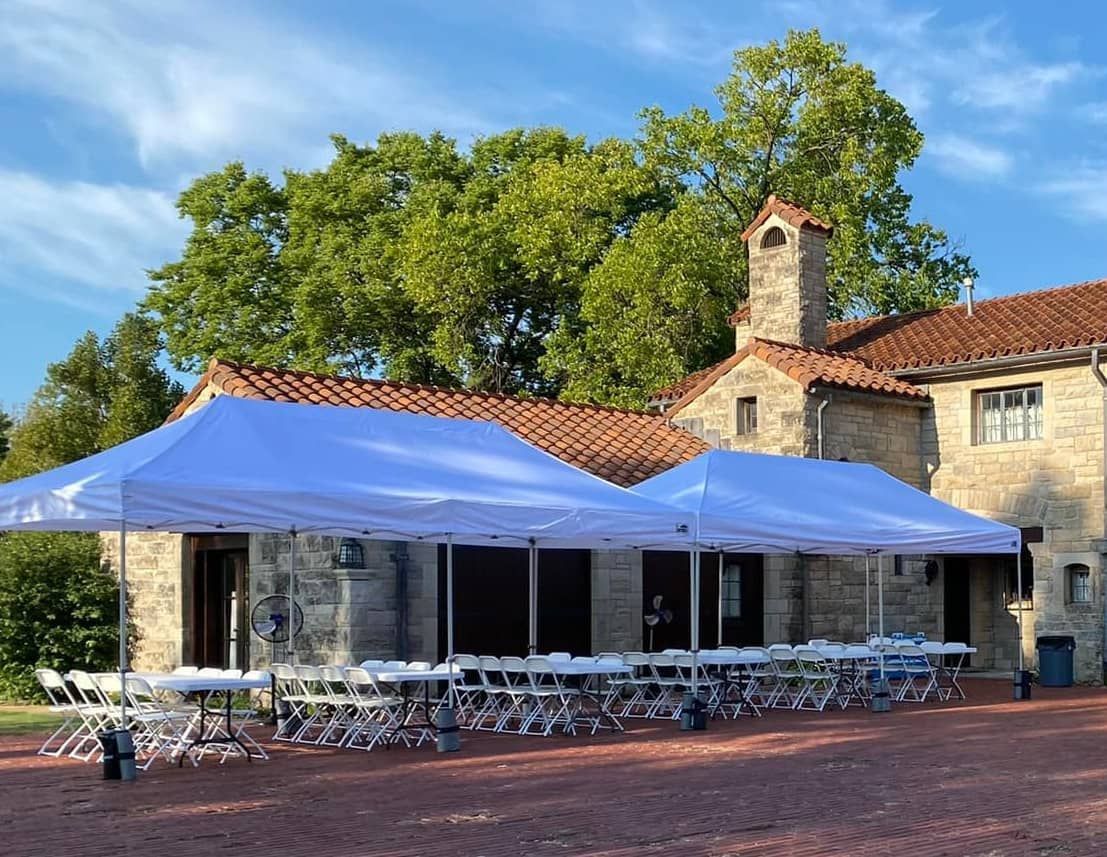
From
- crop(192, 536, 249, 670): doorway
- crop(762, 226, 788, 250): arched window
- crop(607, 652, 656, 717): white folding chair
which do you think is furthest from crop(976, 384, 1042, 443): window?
crop(192, 536, 249, 670): doorway

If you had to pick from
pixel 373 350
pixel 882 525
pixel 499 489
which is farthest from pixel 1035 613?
pixel 373 350

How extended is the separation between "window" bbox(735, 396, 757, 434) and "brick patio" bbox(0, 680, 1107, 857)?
818 cm

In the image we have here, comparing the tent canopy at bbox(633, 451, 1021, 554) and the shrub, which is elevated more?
the tent canopy at bbox(633, 451, 1021, 554)

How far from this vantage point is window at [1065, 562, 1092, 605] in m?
20.2

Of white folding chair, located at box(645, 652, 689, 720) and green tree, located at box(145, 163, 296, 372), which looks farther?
green tree, located at box(145, 163, 296, 372)

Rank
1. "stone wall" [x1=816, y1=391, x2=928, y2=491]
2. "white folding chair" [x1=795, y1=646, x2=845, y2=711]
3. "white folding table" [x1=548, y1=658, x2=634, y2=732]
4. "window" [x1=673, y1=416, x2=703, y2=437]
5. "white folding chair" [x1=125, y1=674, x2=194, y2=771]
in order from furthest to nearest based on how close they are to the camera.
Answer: "window" [x1=673, y1=416, x2=703, y2=437]
"stone wall" [x1=816, y1=391, x2=928, y2=491]
"white folding chair" [x1=795, y1=646, x2=845, y2=711]
"white folding table" [x1=548, y1=658, x2=634, y2=732]
"white folding chair" [x1=125, y1=674, x2=194, y2=771]

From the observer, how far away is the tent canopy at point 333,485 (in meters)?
10.5

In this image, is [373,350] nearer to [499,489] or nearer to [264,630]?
[264,630]

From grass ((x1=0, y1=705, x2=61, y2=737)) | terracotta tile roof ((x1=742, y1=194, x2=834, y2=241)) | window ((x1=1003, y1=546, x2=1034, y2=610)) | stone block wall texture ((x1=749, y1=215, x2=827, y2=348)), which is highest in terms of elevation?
terracotta tile roof ((x1=742, y1=194, x2=834, y2=241))

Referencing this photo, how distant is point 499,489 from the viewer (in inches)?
491

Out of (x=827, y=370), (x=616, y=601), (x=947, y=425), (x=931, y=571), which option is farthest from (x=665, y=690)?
(x=947, y=425)

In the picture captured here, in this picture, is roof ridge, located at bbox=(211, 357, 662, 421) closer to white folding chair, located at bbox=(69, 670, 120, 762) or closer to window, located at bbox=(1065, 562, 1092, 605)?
white folding chair, located at bbox=(69, 670, 120, 762)

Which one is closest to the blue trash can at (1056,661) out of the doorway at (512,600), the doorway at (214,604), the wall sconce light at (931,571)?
the wall sconce light at (931,571)

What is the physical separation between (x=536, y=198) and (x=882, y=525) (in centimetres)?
1577
